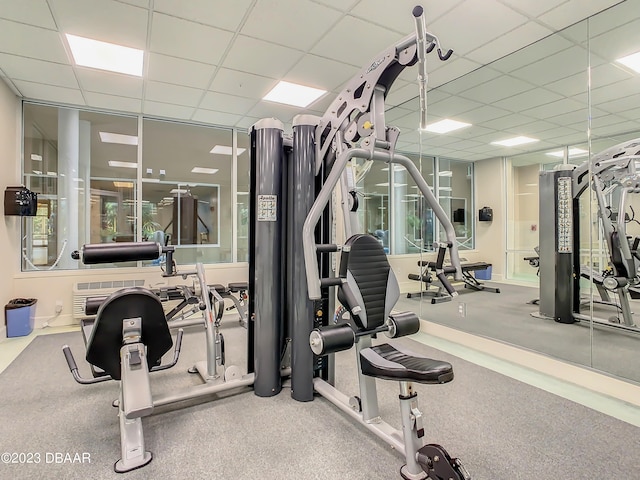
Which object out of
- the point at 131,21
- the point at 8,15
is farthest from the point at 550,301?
the point at 8,15

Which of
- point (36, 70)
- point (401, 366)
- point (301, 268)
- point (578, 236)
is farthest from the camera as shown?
point (578, 236)

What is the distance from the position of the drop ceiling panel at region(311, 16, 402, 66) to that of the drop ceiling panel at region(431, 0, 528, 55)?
16.7 inches

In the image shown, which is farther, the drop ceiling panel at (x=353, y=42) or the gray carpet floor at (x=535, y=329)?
the gray carpet floor at (x=535, y=329)

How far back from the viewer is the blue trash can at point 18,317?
12.9 ft

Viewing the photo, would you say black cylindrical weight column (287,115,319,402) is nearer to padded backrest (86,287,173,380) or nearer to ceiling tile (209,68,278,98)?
padded backrest (86,287,173,380)

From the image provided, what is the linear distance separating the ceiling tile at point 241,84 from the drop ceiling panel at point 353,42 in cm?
85

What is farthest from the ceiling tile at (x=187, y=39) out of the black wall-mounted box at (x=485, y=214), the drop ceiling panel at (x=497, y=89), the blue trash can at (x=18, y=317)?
the black wall-mounted box at (x=485, y=214)

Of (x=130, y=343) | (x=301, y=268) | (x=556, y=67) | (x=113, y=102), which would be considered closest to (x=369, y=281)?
(x=301, y=268)

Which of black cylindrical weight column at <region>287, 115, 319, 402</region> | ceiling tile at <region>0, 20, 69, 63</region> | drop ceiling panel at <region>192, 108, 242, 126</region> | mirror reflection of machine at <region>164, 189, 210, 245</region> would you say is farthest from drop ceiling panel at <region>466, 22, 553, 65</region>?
mirror reflection of machine at <region>164, 189, 210, 245</region>

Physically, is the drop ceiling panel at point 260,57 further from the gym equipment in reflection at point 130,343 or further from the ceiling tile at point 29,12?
A: the gym equipment in reflection at point 130,343

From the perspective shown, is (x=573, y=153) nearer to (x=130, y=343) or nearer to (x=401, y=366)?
(x=401, y=366)

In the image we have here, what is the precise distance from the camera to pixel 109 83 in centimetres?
386

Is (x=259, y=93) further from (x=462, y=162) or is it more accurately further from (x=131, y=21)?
(x=462, y=162)

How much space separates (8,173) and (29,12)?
2.26m
